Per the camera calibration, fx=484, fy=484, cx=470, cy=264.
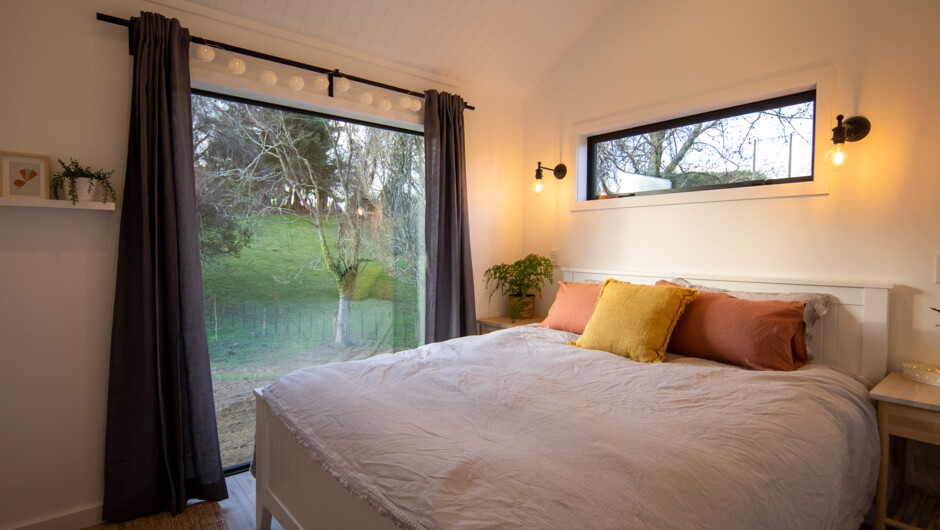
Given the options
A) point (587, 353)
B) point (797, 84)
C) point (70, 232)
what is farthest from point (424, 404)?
point (797, 84)

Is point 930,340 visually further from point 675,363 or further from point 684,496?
point 684,496

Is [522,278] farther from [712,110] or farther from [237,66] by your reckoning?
[237,66]

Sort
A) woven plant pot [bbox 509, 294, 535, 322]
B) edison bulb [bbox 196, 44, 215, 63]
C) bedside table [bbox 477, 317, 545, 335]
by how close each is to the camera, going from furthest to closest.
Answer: woven plant pot [bbox 509, 294, 535, 322] < bedside table [bbox 477, 317, 545, 335] < edison bulb [bbox 196, 44, 215, 63]

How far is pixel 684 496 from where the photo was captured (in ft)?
3.43

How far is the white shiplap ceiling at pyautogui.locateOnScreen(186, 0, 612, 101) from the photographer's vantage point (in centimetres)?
264

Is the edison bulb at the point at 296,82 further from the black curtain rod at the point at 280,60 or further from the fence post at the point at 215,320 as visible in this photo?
the fence post at the point at 215,320

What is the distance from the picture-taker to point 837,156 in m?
2.22

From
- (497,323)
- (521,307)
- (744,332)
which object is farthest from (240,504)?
(744,332)

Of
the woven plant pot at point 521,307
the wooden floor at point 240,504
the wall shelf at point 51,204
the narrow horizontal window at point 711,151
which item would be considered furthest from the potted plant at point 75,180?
the narrow horizontal window at point 711,151

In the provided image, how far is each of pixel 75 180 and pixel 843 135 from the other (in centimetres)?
338

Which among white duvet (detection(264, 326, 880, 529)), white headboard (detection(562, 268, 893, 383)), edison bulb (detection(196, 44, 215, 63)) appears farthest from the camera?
edison bulb (detection(196, 44, 215, 63))

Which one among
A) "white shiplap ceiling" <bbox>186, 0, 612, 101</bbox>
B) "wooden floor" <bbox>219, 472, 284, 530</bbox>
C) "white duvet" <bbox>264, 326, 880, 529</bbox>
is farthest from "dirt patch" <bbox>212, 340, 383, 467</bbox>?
"white shiplap ceiling" <bbox>186, 0, 612, 101</bbox>

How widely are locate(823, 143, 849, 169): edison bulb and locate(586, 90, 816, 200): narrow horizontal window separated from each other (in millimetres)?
212

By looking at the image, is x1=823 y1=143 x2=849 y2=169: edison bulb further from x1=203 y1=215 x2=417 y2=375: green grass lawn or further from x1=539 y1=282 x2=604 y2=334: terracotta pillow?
x1=203 y1=215 x2=417 y2=375: green grass lawn
